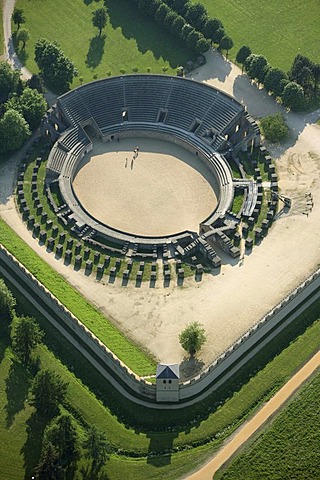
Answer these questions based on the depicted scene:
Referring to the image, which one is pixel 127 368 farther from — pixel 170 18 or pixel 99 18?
pixel 99 18

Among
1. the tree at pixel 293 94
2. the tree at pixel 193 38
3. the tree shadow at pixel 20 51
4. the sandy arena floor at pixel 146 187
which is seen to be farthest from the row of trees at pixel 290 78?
the tree shadow at pixel 20 51

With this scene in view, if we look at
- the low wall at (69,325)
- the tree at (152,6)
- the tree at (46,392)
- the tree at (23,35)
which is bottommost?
the tree at (46,392)

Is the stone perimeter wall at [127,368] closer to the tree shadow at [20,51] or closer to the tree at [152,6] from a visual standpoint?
the tree shadow at [20,51]

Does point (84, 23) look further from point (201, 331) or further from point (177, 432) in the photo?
point (177, 432)

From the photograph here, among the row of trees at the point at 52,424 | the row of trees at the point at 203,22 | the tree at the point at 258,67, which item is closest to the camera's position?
the row of trees at the point at 52,424

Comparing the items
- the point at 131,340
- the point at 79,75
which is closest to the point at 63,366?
the point at 131,340

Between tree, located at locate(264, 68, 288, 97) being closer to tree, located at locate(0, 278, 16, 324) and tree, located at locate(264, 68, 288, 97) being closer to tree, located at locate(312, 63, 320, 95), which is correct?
tree, located at locate(312, 63, 320, 95)

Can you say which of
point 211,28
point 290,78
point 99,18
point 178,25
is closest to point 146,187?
point 290,78
